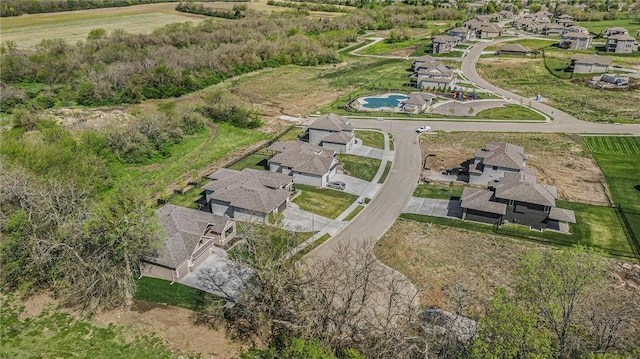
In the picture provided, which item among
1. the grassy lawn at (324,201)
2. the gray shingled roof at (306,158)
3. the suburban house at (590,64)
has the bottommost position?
the grassy lawn at (324,201)

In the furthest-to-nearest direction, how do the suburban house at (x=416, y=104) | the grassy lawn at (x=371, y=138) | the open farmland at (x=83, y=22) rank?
the open farmland at (x=83, y=22), the suburban house at (x=416, y=104), the grassy lawn at (x=371, y=138)

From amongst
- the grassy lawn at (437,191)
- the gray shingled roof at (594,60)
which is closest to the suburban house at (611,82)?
the gray shingled roof at (594,60)

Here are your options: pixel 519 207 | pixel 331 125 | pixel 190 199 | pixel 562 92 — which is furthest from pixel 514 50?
pixel 190 199

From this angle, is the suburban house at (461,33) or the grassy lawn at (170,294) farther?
the suburban house at (461,33)

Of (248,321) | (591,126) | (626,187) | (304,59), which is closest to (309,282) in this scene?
(248,321)

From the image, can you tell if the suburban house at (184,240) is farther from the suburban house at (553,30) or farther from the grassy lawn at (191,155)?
the suburban house at (553,30)

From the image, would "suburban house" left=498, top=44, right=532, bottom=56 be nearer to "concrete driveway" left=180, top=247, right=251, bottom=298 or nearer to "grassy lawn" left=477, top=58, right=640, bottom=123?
"grassy lawn" left=477, top=58, right=640, bottom=123
